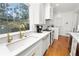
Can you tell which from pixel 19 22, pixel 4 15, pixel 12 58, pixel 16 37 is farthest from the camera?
pixel 16 37

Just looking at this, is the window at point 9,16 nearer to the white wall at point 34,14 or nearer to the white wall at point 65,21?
the white wall at point 34,14

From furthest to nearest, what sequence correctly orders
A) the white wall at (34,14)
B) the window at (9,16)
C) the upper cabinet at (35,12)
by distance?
the white wall at (34,14)
the upper cabinet at (35,12)
the window at (9,16)

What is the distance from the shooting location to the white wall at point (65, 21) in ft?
3.45

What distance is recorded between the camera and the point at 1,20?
1022mm

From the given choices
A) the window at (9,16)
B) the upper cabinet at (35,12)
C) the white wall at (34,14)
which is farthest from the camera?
the white wall at (34,14)

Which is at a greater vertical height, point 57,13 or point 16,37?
point 57,13

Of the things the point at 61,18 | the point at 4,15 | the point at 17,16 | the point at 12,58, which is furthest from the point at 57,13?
the point at 12,58

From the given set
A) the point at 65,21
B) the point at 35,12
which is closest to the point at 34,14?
the point at 35,12

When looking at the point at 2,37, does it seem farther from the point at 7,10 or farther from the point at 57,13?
the point at 57,13

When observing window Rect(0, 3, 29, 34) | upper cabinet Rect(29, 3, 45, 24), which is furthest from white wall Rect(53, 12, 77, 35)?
window Rect(0, 3, 29, 34)

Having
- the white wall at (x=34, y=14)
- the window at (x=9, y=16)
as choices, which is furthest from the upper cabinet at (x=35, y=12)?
the window at (x=9, y=16)

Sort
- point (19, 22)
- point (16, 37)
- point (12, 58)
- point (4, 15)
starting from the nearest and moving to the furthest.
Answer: point (12, 58)
point (4, 15)
point (19, 22)
point (16, 37)

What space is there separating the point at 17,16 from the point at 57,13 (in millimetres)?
399

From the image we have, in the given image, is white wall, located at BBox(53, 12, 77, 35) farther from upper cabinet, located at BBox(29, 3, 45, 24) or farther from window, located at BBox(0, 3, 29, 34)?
window, located at BBox(0, 3, 29, 34)
